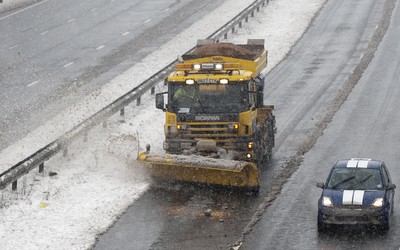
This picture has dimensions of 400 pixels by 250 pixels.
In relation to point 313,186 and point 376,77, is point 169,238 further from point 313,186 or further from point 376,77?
point 376,77

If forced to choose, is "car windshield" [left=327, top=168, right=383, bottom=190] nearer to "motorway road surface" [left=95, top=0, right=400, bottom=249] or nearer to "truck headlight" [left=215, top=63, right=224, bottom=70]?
"motorway road surface" [left=95, top=0, right=400, bottom=249]

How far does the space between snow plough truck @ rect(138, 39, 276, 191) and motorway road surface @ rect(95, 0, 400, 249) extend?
2.05ft

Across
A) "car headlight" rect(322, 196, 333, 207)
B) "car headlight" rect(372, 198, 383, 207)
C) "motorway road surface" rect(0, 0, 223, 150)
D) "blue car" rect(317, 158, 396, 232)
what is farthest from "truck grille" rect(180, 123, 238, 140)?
"motorway road surface" rect(0, 0, 223, 150)

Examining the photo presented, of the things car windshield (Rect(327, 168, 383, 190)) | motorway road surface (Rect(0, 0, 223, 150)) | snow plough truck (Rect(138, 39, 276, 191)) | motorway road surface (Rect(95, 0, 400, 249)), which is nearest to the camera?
motorway road surface (Rect(95, 0, 400, 249))

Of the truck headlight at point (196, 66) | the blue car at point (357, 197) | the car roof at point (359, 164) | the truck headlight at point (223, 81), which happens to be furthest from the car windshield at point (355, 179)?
the truck headlight at point (196, 66)

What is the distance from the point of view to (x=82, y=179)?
1065 inches

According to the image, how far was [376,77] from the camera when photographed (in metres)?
40.8

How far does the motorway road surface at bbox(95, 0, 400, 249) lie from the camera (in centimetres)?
2189

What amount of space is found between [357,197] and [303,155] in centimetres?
793

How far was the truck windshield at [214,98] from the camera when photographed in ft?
87.7

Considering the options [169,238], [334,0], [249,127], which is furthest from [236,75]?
[334,0]

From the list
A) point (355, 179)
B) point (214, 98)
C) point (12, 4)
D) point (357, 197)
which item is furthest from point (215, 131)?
point (12, 4)

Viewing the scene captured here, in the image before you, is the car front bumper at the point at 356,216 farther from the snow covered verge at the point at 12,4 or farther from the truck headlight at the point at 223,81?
the snow covered verge at the point at 12,4

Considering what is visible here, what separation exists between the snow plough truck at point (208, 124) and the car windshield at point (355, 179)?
3.28 meters
